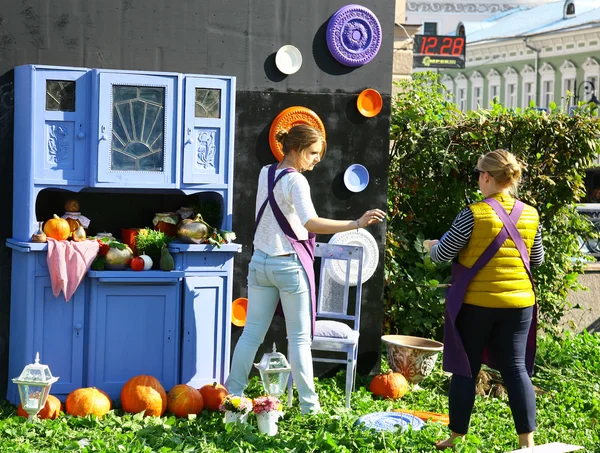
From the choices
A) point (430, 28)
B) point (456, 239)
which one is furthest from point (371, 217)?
point (430, 28)

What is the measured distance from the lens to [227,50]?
6.73 m

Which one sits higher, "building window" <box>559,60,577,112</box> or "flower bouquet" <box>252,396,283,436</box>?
"building window" <box>559,60,577,112</box>

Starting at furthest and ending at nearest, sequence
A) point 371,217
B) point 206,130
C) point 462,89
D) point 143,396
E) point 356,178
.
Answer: point 462,89, point 356,178, point 206,130, point 143,396, point 371,217

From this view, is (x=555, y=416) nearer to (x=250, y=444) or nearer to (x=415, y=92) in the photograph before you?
(x=250, y=444)

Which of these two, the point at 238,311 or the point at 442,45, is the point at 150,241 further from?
the point at 442,45

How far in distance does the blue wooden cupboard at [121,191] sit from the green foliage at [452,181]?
201 cm

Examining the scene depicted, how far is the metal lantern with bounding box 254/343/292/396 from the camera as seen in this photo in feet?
19.9

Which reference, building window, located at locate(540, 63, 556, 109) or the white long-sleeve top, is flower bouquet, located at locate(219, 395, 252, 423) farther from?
building window, located at locate(540, 63, 556, 109)

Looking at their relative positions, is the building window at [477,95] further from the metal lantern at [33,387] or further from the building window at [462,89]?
the metal lantern at [33,387]

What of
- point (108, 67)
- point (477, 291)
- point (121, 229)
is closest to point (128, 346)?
point (121, 229)

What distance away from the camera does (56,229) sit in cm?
616

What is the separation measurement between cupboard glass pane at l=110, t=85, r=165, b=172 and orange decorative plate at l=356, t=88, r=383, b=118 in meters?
1.51

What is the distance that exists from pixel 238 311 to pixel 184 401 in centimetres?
99

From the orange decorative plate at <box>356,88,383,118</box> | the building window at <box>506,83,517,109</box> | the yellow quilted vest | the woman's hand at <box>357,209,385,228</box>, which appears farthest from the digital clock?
the yellow quilted vest
